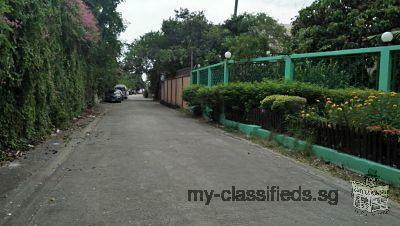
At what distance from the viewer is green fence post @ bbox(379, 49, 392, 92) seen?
9398 millimetres

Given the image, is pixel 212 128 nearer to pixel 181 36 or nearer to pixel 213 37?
pixel 213 37

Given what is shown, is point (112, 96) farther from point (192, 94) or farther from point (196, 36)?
point (192, 94)

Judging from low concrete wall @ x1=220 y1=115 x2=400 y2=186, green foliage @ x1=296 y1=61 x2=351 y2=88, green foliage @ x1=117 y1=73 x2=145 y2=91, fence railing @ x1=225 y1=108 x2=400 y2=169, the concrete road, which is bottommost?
the concrete road

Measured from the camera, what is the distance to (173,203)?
17.2 feet

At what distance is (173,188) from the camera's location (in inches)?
235

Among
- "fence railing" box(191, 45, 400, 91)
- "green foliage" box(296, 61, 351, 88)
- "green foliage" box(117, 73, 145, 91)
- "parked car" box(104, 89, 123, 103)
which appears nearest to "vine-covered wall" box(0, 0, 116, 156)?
"fence railing" box(191, 45, 400, 91)

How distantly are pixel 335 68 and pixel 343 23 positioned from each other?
7.30m

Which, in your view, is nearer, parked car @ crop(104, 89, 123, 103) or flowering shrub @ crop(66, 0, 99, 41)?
flowering shrub @ crop(66, 0, 99, 41)

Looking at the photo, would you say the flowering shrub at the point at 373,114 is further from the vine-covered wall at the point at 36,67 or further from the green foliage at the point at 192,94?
the green foliage at the point at 192,94

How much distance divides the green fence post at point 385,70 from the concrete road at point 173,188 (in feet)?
10.4

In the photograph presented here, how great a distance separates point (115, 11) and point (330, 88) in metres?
17.9

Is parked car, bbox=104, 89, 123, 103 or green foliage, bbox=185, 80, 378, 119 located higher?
green foliage, bbox=185, 80, 378, 119

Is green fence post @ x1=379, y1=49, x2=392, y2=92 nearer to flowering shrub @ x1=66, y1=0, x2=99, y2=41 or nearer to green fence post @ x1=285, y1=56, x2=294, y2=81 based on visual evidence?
green fence post @ x1=285, y1=56, x2=294, y2=81

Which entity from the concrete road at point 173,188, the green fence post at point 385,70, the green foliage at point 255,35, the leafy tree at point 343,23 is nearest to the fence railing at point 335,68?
the green fence post at point 385,70
